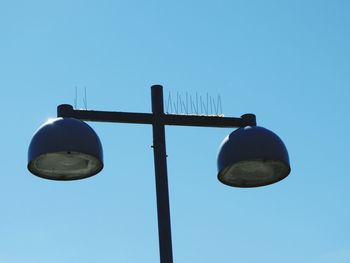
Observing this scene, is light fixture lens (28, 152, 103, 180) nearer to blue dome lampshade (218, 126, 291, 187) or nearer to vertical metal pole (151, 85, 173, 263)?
vertical metal pole (151, 85, 173, 263)

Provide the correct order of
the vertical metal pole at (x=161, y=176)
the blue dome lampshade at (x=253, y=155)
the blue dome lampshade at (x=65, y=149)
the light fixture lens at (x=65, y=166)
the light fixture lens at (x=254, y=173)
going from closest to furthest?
the vertical metal pole at (x=161, y=176) < the blue dome lampshade at (x=65, y=149) < the light fixture lens at (x=65, y=166) < the blue dome lampshade at (x=253, y=155) < the light fixture lens at (x=254, y=173)

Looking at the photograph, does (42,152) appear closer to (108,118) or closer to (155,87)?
(108,118)

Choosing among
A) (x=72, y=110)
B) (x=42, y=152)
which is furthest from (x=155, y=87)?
(x=42, y=152)

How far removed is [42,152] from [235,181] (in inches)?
72.0

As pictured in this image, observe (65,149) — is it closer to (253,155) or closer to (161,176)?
(161,176)

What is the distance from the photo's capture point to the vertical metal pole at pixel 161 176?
243 inches

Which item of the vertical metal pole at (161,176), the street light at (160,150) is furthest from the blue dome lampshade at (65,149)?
the vertical metal pole at (161,176)

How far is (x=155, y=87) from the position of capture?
22.6 feet

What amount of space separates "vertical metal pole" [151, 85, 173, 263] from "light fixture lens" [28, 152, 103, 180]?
1.65ft

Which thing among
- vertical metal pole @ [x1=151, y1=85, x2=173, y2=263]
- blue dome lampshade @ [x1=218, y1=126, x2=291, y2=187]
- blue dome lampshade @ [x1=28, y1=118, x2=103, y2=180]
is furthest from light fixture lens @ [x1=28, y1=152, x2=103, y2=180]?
blue dome lampshade @ [x1=218, y1=126, x2=291, y2=187]

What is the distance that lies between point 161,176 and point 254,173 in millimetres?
1021

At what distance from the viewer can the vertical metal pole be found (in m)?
6.16

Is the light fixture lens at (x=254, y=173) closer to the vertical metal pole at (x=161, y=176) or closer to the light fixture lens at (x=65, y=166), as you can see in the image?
the vertical metal pole at (x=161, y=176)

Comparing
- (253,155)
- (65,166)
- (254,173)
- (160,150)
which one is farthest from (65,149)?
(254,173)
